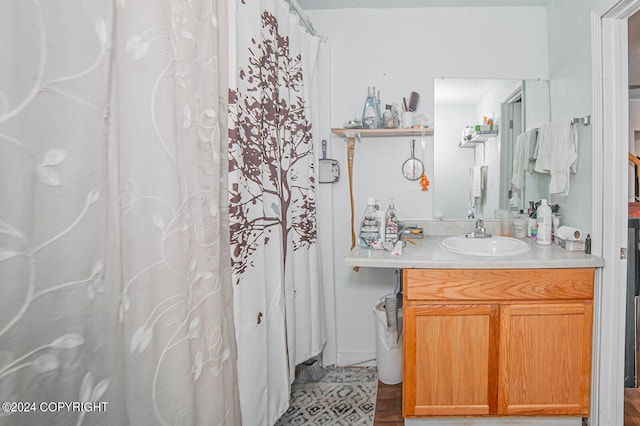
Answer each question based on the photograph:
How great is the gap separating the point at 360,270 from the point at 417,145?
917 mm

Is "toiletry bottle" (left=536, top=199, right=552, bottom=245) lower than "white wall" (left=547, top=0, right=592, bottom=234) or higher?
lower

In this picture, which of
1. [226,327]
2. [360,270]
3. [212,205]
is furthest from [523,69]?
[226,327]

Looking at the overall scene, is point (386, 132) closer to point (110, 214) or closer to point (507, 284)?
point (507, 284)

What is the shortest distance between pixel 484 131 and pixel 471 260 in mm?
953

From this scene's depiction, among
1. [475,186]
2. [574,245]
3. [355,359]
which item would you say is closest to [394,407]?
[355,359]

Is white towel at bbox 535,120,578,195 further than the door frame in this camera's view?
Yes

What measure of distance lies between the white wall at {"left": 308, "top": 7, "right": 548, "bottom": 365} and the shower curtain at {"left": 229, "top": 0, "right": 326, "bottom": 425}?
27cm

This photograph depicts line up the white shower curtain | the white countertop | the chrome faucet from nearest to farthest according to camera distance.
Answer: the white shower curtain → the white countertop → the chrome faucet

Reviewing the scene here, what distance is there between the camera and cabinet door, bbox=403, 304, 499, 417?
1.49 m

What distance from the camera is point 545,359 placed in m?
1.48

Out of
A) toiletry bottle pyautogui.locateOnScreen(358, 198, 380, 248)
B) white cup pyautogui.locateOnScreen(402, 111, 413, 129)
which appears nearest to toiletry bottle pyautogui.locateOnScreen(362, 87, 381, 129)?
white cup pyautogui.locateOnScreen(402, 111, 413, 129)

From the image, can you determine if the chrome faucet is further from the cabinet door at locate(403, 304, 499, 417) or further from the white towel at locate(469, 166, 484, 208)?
the cabinet door at locate(403, 304, 499, 417)

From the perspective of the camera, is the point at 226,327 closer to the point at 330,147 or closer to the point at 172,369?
the point at 172,369

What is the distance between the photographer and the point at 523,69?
200 cm
